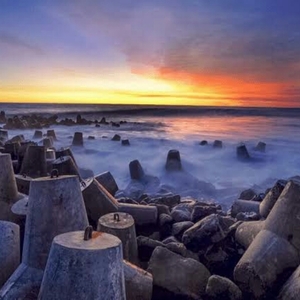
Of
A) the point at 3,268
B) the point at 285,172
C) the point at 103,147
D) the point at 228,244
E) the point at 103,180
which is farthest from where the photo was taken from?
the point at 103,147

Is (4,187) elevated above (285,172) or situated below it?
above

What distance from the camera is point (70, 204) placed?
337cm

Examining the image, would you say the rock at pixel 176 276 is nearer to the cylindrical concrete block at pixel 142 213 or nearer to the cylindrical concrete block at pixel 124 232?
the cylindrical concrete block at pixel 124 232

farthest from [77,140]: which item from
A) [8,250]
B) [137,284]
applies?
[137,284]

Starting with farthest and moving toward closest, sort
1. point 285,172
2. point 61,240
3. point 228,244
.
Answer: point 285,172 → point 228,244 → point 61,240

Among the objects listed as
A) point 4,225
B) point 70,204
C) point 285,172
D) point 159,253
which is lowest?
point 285,172

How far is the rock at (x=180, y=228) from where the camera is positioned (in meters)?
4.75

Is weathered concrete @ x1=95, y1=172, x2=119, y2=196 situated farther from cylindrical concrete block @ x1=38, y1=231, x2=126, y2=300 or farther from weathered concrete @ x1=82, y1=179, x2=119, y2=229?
cylindrical concrete block @ x1=38, y1=231, x2=126, y2=300

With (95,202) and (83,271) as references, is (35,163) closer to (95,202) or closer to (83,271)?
(95,202)

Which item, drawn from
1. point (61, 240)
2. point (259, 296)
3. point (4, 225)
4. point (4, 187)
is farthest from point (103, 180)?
point (61, 240)

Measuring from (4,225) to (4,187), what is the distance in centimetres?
131

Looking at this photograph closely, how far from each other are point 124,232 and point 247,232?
1486 millimetres

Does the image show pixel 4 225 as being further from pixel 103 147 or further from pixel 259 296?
pixel 103 147

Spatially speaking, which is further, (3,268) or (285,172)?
(285,172)
